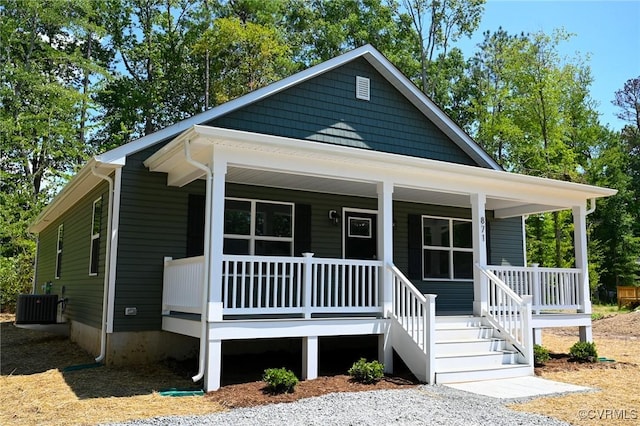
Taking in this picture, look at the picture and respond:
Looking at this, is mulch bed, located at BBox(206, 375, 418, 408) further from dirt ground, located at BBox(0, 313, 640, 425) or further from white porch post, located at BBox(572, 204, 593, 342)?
white porch post, located at BBox(572, 204, 593, 342)

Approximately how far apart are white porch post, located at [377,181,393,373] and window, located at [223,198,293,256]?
2.30 m

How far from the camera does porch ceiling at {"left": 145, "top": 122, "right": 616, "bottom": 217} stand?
769 centimetres

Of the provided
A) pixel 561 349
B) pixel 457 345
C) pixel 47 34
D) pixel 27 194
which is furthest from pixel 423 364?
pixel 47 34

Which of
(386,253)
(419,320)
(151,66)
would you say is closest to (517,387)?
(419,320)

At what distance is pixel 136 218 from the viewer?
30.7 feet

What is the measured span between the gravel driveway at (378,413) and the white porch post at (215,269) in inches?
41.4

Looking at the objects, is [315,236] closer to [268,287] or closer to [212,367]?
[268,287]

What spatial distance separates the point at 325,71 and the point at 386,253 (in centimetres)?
455

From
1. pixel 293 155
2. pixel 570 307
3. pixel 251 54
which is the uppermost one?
pixel 251 54

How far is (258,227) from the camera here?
10398mm

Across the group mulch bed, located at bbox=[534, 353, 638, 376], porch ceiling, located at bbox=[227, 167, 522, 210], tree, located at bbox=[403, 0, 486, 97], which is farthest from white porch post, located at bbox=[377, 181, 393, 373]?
tree, located at bbox=[403, 0, 486, 97]

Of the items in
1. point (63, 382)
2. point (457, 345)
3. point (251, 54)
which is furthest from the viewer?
point (251, 54)

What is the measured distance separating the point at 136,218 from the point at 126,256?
653 mm

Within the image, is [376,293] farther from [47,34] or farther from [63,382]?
[47,34]
